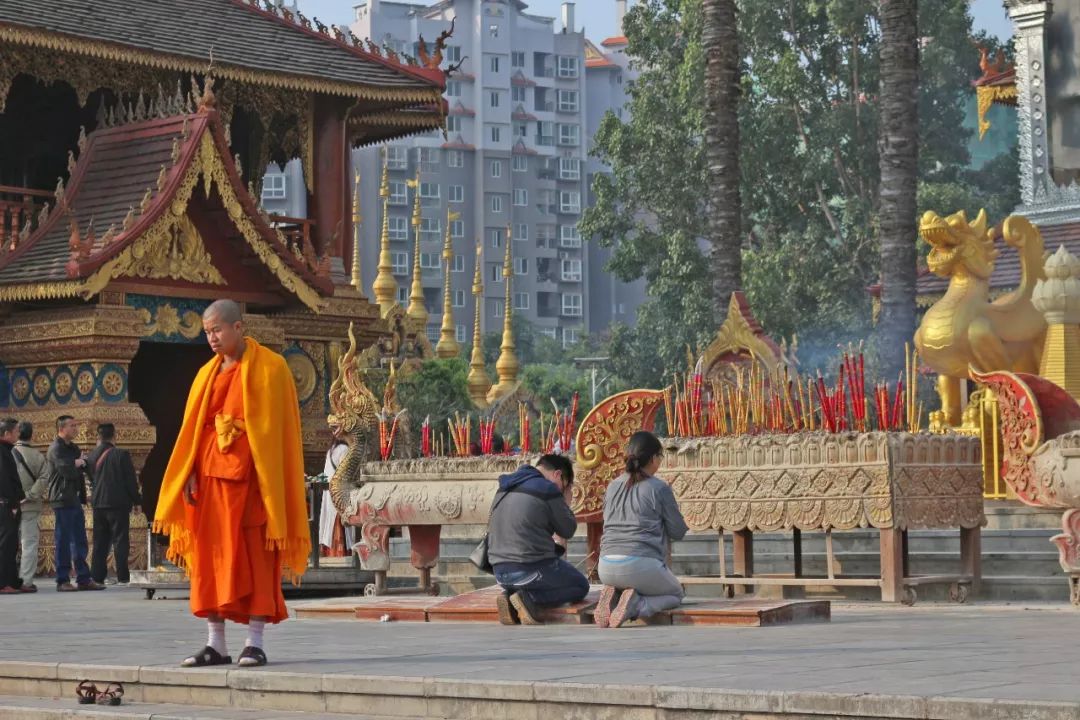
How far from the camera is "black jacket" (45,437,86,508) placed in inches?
802

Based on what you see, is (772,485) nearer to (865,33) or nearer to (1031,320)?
(1031,320)

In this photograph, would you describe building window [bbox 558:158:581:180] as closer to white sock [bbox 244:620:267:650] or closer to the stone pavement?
the stone pavement

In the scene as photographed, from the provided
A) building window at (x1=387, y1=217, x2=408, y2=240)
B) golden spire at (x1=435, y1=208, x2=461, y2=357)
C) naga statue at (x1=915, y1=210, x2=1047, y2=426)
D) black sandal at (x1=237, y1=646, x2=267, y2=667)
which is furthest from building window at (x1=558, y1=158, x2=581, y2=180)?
black sandal at (x1=237, y1=646, x2=267, y2=667)

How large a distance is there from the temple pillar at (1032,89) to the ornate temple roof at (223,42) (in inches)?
348

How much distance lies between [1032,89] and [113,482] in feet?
52.8

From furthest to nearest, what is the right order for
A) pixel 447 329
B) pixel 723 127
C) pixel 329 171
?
pixel 447 329, pixel 329 171, pixel 723 127

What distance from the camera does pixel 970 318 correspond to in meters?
18.9

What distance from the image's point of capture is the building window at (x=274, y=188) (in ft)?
361

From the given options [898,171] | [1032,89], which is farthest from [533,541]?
[1032,89]

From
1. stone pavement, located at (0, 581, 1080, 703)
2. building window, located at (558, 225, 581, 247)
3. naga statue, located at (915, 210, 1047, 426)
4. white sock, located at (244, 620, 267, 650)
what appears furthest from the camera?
building window, located at (558, 225, 581, 247)

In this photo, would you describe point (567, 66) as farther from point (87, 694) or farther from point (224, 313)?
point (87, 694)

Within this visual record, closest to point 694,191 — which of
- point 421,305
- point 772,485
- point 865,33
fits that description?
point 865,33

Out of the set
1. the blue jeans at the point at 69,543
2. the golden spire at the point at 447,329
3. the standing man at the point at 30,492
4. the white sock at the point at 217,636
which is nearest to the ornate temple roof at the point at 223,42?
the standing man at the point at 30,492

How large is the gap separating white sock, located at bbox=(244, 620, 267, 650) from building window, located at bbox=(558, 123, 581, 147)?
112 metres
